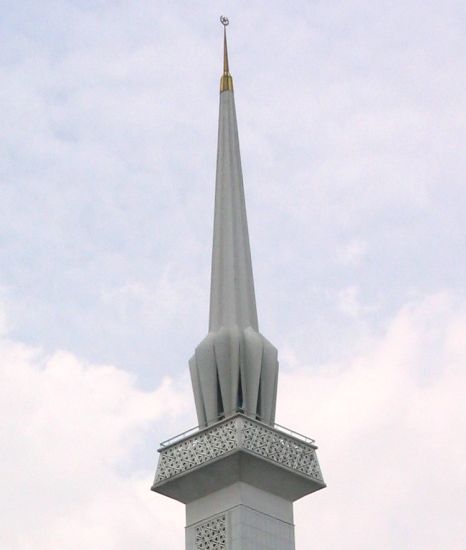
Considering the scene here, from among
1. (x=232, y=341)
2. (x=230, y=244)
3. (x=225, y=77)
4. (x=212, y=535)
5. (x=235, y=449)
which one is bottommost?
(x=212, y=535)

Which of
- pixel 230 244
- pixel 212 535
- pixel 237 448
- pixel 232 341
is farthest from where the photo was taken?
pixel 230 244

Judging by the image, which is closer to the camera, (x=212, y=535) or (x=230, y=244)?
(x=212, y=535)

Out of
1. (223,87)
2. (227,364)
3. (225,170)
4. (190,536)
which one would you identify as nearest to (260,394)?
(227,364)

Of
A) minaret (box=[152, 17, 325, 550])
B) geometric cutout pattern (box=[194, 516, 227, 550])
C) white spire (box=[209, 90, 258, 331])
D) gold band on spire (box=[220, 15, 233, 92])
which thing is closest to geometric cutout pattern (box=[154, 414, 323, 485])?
minaret (box=[152, 17, 325, 550])

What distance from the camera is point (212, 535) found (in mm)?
47781

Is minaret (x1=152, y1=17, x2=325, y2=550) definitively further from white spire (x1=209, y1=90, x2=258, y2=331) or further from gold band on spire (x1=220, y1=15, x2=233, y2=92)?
gold band on spire (x1=220, y1=15, x2=233, y2=92)

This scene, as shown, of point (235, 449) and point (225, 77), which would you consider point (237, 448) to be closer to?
point (235, 449)

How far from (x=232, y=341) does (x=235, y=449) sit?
4559 millimetres

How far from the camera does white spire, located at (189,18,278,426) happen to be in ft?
164

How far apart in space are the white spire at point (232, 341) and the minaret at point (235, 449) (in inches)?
1.3

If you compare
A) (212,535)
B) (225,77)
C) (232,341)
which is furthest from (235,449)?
(225,77)

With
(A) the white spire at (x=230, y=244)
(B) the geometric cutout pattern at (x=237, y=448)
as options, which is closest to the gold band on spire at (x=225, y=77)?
(A) the white spire at (x=230, y=244)

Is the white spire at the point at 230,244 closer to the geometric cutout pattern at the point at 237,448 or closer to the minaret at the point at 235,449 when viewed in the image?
the minaret at the point at 235,449

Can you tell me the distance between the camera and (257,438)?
48375 mm
